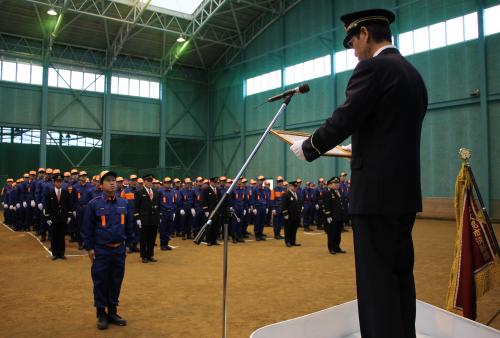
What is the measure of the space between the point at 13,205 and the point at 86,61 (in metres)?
13.4

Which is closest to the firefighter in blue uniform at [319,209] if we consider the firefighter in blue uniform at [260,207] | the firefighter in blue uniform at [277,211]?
the firefighter in blue uniform at [277,211]

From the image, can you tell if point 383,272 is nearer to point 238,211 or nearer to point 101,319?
point 101,319

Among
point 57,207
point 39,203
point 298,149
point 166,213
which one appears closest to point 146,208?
point 57,207

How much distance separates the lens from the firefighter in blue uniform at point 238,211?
12906mm

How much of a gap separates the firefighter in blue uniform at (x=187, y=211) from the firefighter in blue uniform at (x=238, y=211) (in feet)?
4.81

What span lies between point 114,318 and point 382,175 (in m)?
4.07

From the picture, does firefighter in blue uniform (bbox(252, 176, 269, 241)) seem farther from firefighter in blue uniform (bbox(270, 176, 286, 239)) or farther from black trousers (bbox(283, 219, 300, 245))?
black trousers (bbox(283, 219, 300, 245))

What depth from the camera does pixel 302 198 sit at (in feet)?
55.8

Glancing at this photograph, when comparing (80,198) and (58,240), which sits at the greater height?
(80,198)

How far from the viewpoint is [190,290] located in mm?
6250

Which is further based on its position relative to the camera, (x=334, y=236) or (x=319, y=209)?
(x=319, y=209)

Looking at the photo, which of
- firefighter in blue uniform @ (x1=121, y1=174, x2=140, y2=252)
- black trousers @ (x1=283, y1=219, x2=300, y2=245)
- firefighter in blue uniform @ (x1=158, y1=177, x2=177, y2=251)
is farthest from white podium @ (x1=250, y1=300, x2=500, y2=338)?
black trousers @ (x1=283, y1=219, x2=300, y2=245)

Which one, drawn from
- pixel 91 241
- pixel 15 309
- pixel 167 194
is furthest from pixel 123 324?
pixel 167 194

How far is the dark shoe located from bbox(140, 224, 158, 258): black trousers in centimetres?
436
